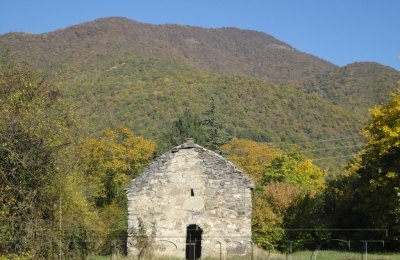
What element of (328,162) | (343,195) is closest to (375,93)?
(328,162)

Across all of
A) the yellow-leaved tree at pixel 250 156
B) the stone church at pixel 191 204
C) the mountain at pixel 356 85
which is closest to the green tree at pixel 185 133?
the yellow-leaved tree at pixel 250 156

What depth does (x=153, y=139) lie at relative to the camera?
206ft

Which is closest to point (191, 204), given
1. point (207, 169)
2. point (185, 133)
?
point (207, 169)

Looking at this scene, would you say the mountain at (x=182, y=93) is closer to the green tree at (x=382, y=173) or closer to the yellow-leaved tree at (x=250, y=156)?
the yellow-leaved tree at (x=250, y=156)

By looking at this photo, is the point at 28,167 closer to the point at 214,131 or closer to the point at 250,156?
the point at 214,131

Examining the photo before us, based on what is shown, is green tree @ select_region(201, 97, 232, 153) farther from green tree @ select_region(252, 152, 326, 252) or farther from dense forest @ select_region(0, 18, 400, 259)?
green tree @ select_region(252, 152, 326, 252)

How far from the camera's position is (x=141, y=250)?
20.7 m

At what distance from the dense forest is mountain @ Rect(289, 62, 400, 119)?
0.46 meters

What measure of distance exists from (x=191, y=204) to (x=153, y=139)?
1657 inches

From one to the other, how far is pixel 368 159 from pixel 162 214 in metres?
12.1

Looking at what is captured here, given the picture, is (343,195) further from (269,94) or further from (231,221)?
(269,94)

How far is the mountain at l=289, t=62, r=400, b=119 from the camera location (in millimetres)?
100000

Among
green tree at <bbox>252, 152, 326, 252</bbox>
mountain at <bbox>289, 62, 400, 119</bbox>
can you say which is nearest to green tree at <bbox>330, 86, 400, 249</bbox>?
green tree at <bbox>252, 152, 326, 252</bbox>

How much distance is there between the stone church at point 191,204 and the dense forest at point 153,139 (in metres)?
2.27
